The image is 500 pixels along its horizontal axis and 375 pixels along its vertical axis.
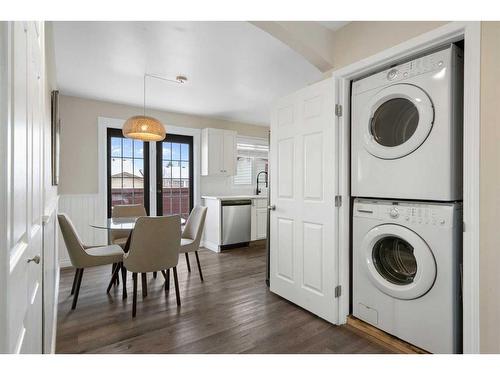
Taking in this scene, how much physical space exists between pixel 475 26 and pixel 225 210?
148 inches

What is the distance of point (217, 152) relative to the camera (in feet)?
16.2

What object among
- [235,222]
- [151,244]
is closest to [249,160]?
[235,222]

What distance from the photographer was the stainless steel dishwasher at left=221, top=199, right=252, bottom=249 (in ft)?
15.1

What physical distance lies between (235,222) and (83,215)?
7.48 ft

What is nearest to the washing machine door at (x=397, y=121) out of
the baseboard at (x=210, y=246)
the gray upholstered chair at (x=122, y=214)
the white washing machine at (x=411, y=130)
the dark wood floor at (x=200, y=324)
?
the white washing machine at (x=411, y=130)

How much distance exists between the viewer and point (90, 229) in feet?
13.1

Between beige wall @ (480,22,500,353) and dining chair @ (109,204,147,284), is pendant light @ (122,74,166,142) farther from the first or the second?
beige wall @ (480,22,500,353)

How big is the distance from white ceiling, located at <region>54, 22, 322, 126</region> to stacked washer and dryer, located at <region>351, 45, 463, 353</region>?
41.3 inches

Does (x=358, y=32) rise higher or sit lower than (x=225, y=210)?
higher

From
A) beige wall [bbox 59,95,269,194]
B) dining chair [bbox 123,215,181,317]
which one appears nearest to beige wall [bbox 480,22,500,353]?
dining chair [bbox 123,215,181,317]

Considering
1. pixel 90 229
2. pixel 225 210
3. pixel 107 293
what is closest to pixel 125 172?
pixel 90 229

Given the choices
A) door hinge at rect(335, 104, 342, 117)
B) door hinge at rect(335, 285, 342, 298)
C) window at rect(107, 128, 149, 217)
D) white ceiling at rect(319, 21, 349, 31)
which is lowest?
door hinge at rect(335, 285, 342, 298)

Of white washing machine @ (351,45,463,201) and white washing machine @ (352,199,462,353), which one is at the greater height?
white washing machine @ (351,45,463,201)
